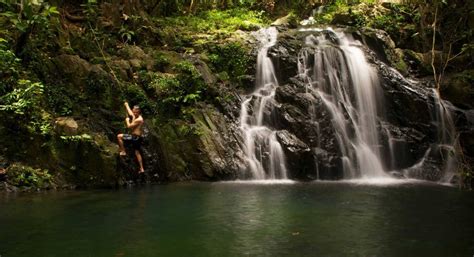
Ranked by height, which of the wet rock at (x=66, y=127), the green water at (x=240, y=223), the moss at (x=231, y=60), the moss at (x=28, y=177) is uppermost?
the moss at (x=231, y=60)

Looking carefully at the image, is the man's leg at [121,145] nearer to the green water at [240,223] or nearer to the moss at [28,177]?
the green water at [240,223]

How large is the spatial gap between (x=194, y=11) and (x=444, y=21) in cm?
1131

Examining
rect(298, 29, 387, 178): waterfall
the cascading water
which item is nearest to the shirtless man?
rect(298, 29, 387, 178): waterfall

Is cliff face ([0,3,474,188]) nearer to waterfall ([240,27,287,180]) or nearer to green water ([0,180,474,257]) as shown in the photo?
waterfall ([240,27,287,180])

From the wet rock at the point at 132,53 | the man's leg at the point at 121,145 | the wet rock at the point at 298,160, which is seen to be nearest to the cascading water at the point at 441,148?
the wet rock at the point at 298,160

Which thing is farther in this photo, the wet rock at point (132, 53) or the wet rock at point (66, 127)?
the wet rock at point (132, 53)

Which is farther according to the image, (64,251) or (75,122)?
(75,122)

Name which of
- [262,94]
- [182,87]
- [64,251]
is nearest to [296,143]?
[262,94]

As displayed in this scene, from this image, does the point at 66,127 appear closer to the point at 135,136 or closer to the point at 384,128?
the point at 135,136

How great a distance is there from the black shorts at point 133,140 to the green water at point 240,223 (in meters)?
1.66

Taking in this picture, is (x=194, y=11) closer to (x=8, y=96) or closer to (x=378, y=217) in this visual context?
(x=8, y=96)

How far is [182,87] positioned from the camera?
46.9ft

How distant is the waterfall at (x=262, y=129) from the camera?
43.5ft

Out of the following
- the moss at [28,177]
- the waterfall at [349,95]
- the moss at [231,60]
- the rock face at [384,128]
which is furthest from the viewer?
the moss at [231,60]
